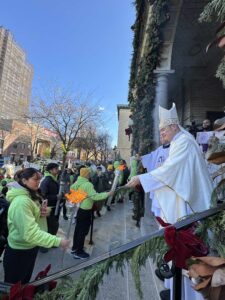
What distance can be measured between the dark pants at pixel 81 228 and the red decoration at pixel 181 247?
521 centimetres

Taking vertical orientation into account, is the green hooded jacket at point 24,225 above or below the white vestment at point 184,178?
below

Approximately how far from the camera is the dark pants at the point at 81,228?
20.4 ft

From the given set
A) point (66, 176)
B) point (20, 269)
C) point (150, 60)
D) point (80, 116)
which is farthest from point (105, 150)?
point (20, 269)

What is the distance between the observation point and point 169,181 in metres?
2.61

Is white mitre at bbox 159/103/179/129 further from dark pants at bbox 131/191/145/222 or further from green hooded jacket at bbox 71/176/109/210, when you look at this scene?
dark pants at bbox 131/191/145/222

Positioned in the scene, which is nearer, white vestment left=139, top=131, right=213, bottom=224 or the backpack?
white vestment left=139, top=131, right=213, bottom=224

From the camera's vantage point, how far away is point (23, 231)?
9.68 ft

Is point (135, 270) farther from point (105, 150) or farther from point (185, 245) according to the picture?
point (105, 150)

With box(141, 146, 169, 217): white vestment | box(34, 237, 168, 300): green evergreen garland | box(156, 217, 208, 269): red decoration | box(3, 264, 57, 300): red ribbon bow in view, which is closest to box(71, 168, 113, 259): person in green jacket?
box(141, 146, 169, 217): white vestment

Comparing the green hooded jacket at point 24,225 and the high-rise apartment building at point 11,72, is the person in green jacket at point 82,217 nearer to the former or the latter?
the green hooded jacket at point 24,225

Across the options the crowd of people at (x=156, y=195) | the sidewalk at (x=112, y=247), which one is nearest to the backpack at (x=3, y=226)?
the crowd of people at (x=156, y=195)

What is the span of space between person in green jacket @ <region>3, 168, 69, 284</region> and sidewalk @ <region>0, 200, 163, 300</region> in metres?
0.52

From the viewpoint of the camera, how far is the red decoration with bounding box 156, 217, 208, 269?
4.16 ft

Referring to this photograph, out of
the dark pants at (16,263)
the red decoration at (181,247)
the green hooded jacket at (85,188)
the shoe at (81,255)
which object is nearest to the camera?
the red decoration at (181,247)
